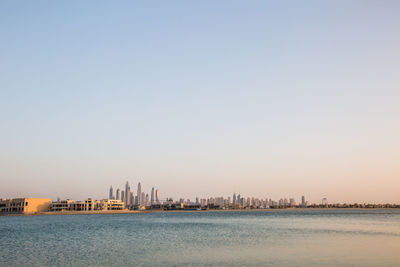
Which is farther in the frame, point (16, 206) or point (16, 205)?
point (16, 205)

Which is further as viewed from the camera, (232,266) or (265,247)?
(265,247)

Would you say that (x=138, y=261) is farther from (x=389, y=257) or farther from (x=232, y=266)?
(x=389, y=257)

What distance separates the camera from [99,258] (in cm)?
3434

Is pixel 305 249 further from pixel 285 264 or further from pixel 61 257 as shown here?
pixel 61 257

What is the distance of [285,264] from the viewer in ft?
97.5

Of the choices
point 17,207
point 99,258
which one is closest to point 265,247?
point 99,258

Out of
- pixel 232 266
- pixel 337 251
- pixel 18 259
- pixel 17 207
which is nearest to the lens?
pixel 232 266

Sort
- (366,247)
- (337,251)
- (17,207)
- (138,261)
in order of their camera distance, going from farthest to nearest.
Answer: (17,207), (366,247), (337,251), (138,261)

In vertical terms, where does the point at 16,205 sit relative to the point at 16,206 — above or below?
above

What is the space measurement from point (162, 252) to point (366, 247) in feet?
76.5

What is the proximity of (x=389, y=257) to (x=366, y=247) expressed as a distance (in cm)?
819

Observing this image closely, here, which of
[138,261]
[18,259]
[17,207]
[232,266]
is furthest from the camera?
[17,207]

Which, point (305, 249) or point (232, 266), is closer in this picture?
point (232, 266)

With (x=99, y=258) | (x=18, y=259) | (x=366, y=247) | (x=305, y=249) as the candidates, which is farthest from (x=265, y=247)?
(x=18, y=259)
